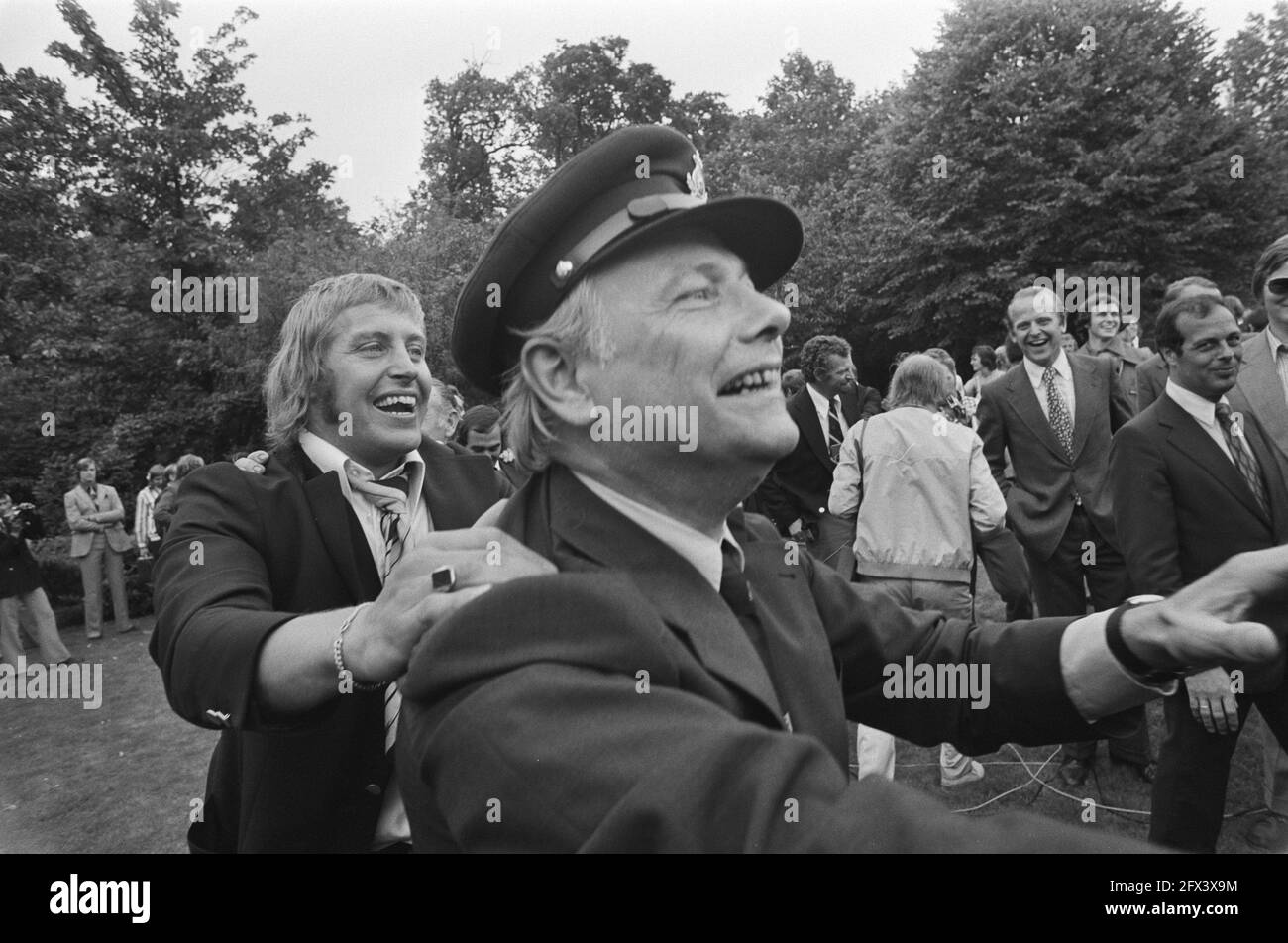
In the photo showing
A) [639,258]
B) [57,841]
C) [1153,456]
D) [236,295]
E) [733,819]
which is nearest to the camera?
[733,819]

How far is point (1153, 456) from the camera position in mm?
3717

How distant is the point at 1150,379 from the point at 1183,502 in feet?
6.75

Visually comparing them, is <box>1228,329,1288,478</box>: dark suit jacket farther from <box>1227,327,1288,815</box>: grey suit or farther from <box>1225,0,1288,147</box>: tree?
<box>1225,0,1288,147</box>: tree

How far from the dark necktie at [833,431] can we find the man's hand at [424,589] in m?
Result: 5.03

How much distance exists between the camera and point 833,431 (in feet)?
20.9

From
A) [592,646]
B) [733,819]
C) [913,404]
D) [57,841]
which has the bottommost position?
[57,841]

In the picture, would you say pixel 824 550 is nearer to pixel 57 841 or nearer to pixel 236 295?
pixel 57 841

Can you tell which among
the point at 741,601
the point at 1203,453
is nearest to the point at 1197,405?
the point at 1203,453

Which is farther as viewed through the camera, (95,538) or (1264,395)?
(95,538)

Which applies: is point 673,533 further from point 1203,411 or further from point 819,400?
point 819,400

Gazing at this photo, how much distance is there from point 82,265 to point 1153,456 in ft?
52.8
